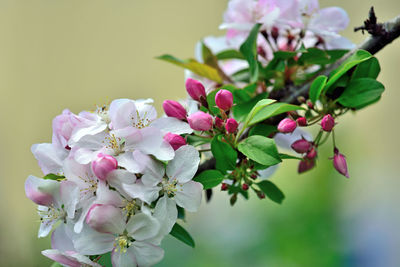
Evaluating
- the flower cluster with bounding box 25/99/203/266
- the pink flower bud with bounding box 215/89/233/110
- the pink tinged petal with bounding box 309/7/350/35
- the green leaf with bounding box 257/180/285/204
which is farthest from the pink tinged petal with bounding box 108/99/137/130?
the pink tinged petal with bounding box 309/7/350/35

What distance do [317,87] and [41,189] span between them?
372 millimetres

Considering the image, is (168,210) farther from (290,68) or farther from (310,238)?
(310,238)

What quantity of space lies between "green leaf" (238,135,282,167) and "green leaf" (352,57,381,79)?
0.58 ft

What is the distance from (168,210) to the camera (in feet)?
1.55

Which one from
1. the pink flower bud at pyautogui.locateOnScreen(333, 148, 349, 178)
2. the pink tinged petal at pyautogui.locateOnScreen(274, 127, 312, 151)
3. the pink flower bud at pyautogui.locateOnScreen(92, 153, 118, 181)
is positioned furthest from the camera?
the pink tinged petal at pyautogui.locateOnScreen(274, 127, 312, 151)

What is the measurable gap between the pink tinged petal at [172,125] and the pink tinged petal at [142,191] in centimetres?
7

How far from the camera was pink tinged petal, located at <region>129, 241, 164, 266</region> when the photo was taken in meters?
0.46

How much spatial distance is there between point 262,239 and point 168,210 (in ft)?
5.66

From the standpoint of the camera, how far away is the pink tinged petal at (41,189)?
505 millimetres

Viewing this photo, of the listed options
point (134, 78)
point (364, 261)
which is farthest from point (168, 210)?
point (134, 78)

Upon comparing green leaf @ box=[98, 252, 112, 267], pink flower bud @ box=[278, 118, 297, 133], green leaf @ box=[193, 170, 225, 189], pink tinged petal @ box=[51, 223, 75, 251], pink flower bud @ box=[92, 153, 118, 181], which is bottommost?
green leaf @ box=[98, 252, 112, 267]

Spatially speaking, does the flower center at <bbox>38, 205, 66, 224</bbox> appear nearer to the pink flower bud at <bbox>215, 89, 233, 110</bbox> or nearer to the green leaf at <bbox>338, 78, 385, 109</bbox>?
the pink flower bud at <bbox>215, 89, 233, 110</bbox>

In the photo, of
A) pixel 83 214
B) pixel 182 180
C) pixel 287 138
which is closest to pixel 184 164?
pixel 182 180

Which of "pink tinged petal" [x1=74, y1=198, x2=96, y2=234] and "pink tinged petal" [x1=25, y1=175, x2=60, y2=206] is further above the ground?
"pink tinged petal" [x1=25, y1=175, x2=60, y2=206]
